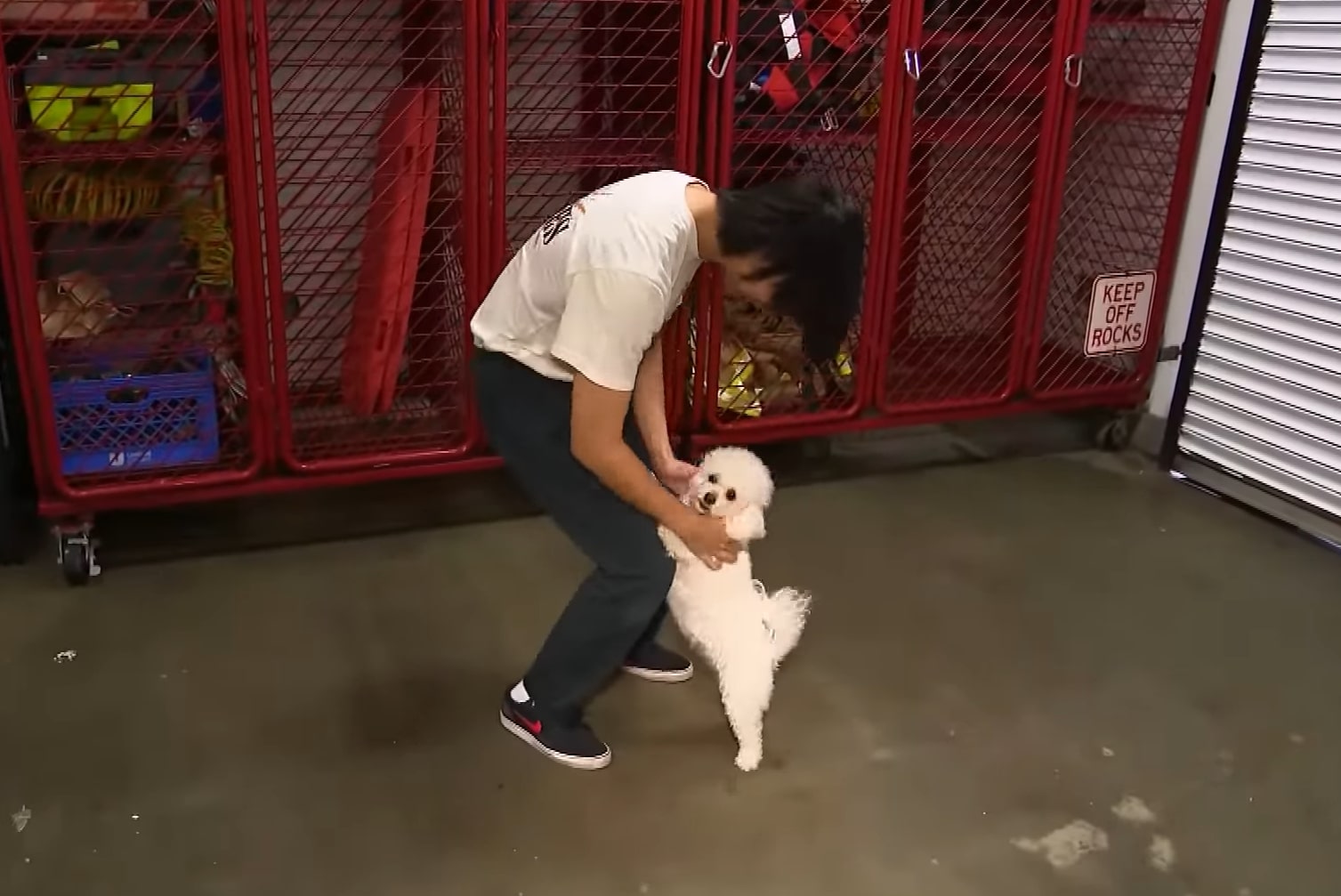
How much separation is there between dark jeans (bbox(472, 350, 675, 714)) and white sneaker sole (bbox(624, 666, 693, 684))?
0.33m

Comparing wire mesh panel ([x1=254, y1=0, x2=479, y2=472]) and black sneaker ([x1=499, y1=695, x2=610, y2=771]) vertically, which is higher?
wire mesh panel ([x1=254, y1=0, x2=479, y2=472])

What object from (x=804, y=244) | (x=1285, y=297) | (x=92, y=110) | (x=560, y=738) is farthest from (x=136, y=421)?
(x=1285, y=297)

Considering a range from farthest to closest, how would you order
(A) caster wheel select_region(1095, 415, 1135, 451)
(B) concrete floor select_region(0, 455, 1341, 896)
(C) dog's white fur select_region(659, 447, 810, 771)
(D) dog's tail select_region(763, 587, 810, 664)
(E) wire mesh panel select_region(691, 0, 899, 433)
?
1. (A) caster wheel select_region(1095, 415, 1135, 451)
2. (E) wire mesh panel select_region(691, 0, 899, 433)
3. (D) dog's tail select_region(763, 587, 810, 664)
4. (C) dog's white fur select_region(659, 447, 810, 771)
5. (B) concrete floor select_region(0, 455, 1341, 896)

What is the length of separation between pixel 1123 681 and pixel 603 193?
1424 millimetres

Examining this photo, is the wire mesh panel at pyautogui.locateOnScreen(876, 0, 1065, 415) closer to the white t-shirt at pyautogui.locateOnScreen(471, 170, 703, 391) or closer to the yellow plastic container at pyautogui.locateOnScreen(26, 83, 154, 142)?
the white t-shirt at pyautogui.locateOnScreen(471, 170, 703, 391)

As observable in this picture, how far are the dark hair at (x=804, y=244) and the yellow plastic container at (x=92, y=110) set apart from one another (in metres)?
1.32

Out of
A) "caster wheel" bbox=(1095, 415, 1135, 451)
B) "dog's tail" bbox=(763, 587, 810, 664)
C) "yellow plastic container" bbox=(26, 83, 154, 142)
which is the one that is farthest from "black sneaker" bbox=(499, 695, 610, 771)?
"caster wheel" bbox=(1095, 415, 1135, 451)

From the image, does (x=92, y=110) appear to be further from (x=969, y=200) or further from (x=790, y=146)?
(x=969, y=200)

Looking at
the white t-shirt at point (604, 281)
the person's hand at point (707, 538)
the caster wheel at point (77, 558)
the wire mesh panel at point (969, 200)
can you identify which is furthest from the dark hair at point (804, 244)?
the caster wheel at point (77, 558)

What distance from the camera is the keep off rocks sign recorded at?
3279mm

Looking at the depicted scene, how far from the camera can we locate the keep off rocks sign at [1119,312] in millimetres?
3279

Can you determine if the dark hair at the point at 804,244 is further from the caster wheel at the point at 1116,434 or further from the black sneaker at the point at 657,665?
the caster wheel at the point at 1116,434

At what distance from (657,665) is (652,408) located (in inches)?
21.7

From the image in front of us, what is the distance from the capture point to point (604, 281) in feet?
5.37
